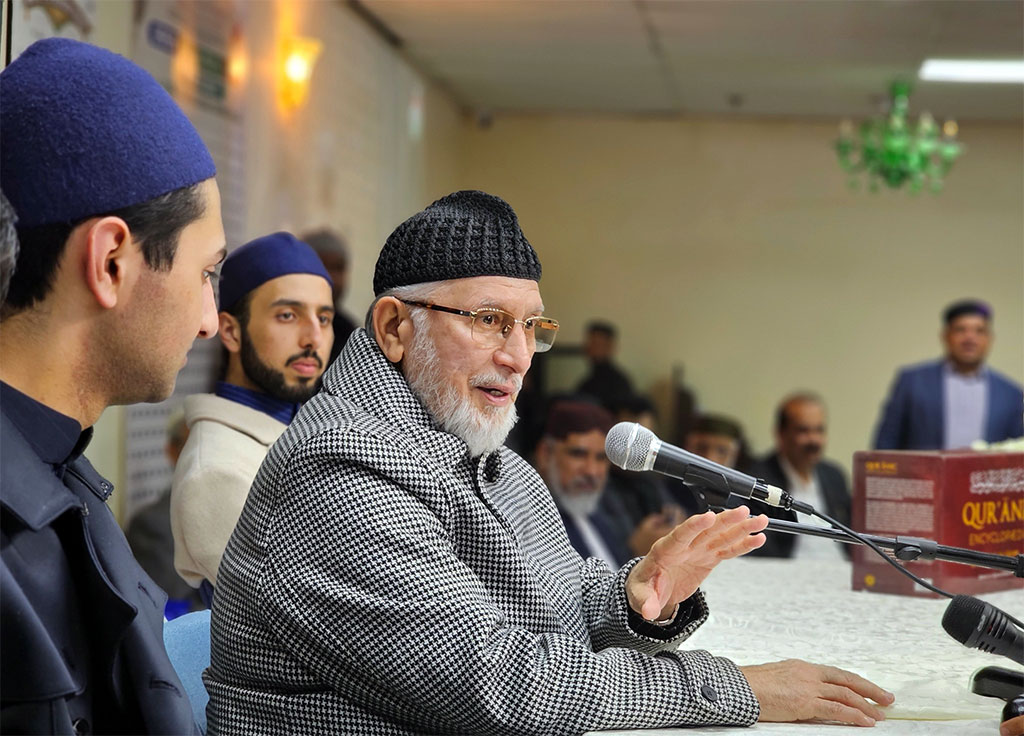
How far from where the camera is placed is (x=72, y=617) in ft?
4.07

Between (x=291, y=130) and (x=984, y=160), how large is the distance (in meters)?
6.88

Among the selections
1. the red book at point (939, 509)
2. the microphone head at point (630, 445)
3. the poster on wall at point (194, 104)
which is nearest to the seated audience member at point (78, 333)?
the microphone head at point (630, 445)

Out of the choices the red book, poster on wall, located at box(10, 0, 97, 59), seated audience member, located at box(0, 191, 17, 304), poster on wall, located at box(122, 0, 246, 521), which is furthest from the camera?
poster on wall, located at box(122, 0, 246, 521)

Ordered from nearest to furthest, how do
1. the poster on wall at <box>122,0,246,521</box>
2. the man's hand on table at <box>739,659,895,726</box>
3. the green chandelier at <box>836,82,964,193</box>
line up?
1. the man's hand on table at <box>739,659,895,726</box>
2. the poster on wall at <box>122,0,246,521</box>
3. the green chandelier at <box>836,82,964,193</box>

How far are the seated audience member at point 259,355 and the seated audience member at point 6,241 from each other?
137 centimetres

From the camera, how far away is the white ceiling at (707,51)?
21.8 ft

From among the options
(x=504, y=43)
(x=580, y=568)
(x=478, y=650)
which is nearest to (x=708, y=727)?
(x=478, y=650)

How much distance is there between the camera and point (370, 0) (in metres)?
6.77

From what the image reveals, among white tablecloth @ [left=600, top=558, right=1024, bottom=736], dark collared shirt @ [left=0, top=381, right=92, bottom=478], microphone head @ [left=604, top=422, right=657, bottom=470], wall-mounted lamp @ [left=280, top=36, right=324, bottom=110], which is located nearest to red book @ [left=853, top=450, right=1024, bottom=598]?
white tablecloth @ [left=600, top=558, right=1024, bottom=736]

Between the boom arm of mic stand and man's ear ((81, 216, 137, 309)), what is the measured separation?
2.91 feet

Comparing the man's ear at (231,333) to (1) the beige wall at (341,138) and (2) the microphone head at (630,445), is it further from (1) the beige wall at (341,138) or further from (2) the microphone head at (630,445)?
(1) the beige wall at (341,138)

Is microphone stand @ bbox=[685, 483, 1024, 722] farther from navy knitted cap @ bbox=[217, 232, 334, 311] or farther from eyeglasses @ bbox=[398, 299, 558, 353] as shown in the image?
navy knitted cap @ bbox=[217, 232, 334, 311]

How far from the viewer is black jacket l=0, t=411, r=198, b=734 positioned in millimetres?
1154

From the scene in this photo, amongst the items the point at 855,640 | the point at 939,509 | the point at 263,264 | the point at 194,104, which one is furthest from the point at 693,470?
the point at 194,104
